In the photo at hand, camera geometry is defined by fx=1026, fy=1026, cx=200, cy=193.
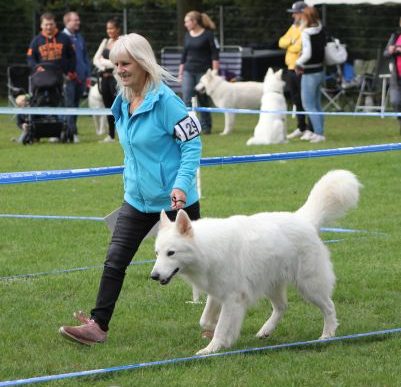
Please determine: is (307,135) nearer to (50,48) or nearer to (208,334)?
(50,48)

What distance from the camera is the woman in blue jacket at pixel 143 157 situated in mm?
5953

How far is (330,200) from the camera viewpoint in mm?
6375

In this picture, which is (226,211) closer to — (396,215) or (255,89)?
(396,215)

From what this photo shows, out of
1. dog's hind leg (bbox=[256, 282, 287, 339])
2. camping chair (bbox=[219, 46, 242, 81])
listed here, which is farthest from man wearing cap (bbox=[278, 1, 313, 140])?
dog's hind leg (bbox=[256, 282, 287, 339])

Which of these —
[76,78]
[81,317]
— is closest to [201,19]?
[76,78]

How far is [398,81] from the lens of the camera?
17750 mm

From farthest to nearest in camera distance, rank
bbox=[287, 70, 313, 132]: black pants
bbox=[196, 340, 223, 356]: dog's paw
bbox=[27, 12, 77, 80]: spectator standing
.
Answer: bbox=[287, 70, 313, 132]: black pants
bbox=[27, 12, 77, 80]: spectator standing
bbox=[196, 340, 223, 356]: dog's paw

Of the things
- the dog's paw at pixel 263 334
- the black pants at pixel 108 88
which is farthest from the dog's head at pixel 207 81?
the dog's paw at pixel 263 334

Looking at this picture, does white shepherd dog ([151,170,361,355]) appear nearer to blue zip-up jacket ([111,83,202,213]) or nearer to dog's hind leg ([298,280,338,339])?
dog's hind leg ([298,280,338,339])

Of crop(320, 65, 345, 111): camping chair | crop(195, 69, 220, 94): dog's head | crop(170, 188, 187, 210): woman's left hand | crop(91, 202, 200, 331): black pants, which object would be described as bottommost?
crop(320, 65, 345, 111): camping chair

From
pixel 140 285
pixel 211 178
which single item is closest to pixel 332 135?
pixel 211 178

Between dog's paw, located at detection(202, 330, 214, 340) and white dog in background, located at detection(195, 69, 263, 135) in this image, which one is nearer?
dog's paw, located at detection(202, 330, 214, 340)

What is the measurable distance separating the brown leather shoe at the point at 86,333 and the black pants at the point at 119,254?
1.7 inches

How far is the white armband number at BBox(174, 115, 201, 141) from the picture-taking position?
19.5 ft
